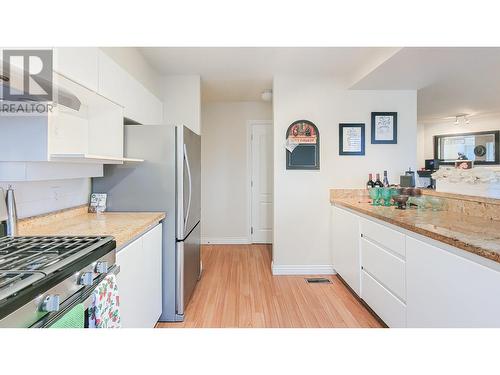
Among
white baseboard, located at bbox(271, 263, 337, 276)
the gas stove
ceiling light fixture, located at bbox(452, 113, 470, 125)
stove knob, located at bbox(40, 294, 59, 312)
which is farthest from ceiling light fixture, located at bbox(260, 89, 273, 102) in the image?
ceiling light fixture, located at bbox(452, 113, 470, 125)

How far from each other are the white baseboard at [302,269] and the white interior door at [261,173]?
1278 mm

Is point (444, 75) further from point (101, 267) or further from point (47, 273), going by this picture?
point (47, 273)

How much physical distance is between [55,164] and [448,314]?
7.48 ft

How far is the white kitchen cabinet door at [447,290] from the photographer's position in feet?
3.62

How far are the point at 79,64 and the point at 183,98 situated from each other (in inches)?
70.0

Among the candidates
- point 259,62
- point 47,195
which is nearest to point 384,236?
point 259,62

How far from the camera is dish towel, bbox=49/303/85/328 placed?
91cm

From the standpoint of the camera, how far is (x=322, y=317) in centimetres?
223

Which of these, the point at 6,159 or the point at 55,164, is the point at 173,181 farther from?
the point at 6,159

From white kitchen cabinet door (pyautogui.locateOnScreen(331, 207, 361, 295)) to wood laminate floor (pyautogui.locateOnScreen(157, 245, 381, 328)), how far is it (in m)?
0.17

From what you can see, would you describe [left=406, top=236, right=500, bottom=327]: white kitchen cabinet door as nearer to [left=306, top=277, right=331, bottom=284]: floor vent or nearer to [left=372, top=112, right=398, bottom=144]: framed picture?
[left=306, top=277, right=331, bottom=284]: floor vent

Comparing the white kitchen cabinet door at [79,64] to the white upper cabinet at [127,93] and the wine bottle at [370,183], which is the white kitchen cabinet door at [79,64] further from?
the wine bottle at [370,183]

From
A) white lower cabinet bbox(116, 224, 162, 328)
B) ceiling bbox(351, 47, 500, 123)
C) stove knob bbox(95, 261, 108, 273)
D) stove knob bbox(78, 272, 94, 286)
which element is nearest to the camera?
stove knob bbox(78, 272, 94, 286)
